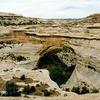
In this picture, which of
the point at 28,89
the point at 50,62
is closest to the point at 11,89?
the point at 28,89

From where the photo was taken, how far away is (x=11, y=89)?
22.0 meters

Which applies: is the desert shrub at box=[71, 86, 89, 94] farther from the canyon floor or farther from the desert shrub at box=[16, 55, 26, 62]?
the desert shrub at box=[16, 55, 26, 62]

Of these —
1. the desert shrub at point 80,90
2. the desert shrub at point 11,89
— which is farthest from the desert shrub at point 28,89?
the desert shrub at point 80,90

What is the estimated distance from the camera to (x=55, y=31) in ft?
136

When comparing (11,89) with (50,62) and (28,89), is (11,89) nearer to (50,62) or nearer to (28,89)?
(28,89)

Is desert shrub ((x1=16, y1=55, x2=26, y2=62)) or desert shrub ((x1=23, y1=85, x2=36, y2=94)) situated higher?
desert shrub ((x1=23, y1=85, x2=36, y2=94))

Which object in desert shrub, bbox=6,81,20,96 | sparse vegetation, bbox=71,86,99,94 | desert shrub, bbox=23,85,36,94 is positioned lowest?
sparse vegetation, bbox=71,86,99,94

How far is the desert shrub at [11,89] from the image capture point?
21.4m

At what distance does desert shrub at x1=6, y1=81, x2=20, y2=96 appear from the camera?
70.3ft

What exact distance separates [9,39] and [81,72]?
13.0m

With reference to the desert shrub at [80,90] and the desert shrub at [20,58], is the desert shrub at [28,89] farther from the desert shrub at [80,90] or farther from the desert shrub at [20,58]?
the desert shrub at [20,58]

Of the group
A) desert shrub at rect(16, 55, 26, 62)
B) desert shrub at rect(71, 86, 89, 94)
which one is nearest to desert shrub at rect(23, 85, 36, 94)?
desert shrub at rect(71, 86, 89, 94)

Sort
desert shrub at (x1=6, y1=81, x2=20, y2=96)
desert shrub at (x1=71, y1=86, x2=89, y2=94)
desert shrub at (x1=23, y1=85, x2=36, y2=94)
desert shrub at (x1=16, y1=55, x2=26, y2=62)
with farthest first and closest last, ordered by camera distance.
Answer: desert shrub at (x1=16, y1=55, x2=26, y2=62) → desert shrub at (x1=71, y1=86, x2=89, y2=94) → desert shrub at (x1=23, y1=85, x2=36, y2=94) → desert shrub at (x1=6, y1=81, x2=20, y2=96)

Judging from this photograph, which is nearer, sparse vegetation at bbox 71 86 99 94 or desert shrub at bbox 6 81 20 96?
desert shrub at bbox 6 81 20 96
